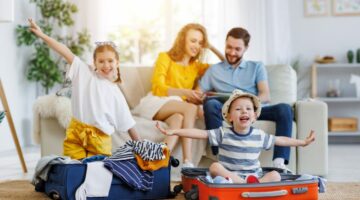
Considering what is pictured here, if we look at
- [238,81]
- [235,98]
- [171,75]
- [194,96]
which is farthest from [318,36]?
[235,98]

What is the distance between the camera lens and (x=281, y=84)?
442 cm

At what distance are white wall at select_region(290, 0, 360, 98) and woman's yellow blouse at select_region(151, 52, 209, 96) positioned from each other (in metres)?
2.55

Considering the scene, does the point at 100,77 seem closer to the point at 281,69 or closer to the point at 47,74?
the point at 281,69

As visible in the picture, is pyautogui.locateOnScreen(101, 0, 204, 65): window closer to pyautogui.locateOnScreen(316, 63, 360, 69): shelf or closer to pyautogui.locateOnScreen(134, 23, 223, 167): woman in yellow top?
pyautogui.locateOnScreen(316, 63, 360, 69): shelf

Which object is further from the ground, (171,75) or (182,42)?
(182,42)

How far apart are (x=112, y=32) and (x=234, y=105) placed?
3.83 m

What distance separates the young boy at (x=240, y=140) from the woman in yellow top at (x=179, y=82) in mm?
852

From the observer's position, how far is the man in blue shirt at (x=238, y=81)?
3.87 m

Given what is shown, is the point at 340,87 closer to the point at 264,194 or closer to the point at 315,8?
the point at 315,8

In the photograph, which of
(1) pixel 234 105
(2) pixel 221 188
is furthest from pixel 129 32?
(2) pixel 221 188

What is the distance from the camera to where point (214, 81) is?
4250 mm

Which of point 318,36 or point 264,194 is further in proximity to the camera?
point 318,36

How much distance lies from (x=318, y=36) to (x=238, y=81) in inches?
105

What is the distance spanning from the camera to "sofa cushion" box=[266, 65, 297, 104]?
440 centimetres
